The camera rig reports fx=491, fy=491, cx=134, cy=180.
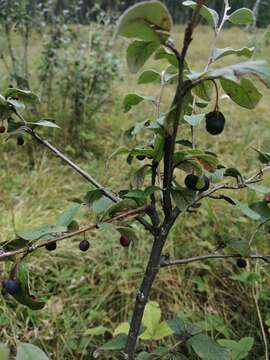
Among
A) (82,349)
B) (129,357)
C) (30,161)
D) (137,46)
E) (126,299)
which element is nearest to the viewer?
(137,46)

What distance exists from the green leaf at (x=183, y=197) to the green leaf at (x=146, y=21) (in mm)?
248

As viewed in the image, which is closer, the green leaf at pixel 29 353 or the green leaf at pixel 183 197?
the green leaf at pixel 29 353

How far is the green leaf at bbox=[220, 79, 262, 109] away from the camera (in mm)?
584

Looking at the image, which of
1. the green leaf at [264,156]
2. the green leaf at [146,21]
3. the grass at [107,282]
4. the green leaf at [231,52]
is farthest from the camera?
the grass at [107,282]

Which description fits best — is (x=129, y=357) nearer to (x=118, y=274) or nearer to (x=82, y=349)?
(x=82, y=349)

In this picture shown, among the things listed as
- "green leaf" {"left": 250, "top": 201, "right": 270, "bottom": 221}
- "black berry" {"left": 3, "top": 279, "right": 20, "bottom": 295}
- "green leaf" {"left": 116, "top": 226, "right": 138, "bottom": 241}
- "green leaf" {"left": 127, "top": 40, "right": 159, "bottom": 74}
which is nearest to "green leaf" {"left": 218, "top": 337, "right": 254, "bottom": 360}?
"green leaf" {"left": 250, "top": 201, "right": 270, "bottom": 221}

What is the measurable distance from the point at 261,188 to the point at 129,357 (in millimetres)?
367

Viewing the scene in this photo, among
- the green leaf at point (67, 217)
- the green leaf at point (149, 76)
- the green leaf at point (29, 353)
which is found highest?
the green leaf at point (149, 76)

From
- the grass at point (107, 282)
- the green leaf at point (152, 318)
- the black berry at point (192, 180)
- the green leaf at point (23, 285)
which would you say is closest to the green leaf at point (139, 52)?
the black berry at point (192, 180)

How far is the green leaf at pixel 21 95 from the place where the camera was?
72 cm

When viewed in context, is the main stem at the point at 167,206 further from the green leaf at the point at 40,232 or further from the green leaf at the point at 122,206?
the green leaf at the point at 40,232

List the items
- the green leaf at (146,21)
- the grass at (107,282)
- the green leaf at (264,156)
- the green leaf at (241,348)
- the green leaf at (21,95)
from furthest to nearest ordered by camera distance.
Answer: the grass at (107,282), the green leaf at (241,348), the green leaf at (264,156), the green leaf at (21,95), the green leaf at (146,21)

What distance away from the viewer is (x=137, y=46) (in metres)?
0.59

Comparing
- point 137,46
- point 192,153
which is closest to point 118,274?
point 192,153
